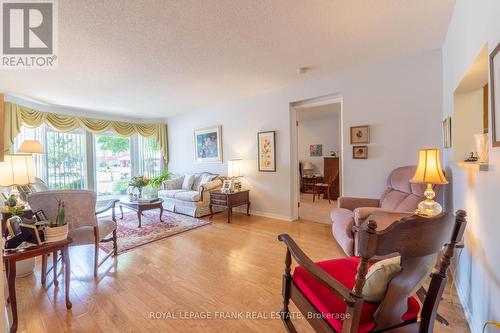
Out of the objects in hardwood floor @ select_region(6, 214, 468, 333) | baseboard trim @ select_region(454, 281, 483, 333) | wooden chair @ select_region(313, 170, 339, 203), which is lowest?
hardwood floor @ select_region(6, 214, 468, 333)

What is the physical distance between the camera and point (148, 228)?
3766 millimetres

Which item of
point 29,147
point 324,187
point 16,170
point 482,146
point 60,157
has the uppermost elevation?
point 29,147

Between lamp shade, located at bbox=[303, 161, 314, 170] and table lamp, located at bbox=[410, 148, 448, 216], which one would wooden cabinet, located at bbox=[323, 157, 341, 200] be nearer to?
lamp shade, located at bbox=[303, 161, 314, 170]

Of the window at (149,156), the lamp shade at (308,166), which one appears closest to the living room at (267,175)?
the window at (149,156)

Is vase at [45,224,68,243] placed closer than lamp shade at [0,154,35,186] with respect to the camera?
Yes

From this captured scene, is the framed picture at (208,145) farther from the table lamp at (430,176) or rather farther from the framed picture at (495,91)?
the framed picture at (495,91)

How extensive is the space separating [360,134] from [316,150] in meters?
3.85

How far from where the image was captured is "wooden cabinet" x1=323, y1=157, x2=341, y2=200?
5.99m

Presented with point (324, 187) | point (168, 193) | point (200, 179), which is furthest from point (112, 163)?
point (324, 187)

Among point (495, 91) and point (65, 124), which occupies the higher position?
point (65, 124)

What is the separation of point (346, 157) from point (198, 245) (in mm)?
2543

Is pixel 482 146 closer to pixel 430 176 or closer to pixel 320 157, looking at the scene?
pixel 430 176

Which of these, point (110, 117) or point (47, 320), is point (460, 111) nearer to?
point (47, 320)

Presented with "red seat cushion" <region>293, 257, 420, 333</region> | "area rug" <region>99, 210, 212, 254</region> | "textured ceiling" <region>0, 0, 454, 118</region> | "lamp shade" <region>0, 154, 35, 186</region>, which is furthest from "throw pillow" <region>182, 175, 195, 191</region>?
"red seat cushion" <region>293, 257, 420, 333</region>
